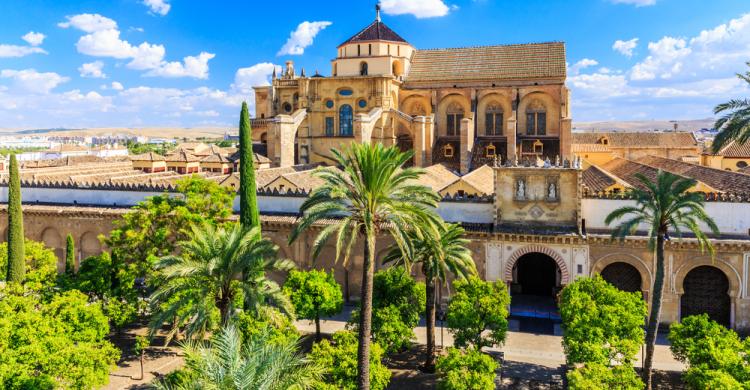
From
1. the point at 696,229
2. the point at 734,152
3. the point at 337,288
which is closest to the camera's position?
the point at 696,229

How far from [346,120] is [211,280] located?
29.2 meters

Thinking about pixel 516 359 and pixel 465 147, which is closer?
pixel 516 359

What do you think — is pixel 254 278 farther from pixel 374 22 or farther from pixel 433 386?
pixel 374 22

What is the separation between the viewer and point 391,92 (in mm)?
44406

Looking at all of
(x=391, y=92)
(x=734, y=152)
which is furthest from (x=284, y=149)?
(x=734, y=152)

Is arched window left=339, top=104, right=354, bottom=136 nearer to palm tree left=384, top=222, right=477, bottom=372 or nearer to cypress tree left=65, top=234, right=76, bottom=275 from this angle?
cypress tree left=65, top=234, right=76, bottom=275

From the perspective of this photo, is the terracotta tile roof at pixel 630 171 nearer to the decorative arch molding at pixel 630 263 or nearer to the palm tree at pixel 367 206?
the decorative arch molding at pixel 630 263

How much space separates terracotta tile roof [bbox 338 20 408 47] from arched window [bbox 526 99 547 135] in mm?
12522

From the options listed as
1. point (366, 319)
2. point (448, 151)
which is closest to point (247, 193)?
point (366, 319)

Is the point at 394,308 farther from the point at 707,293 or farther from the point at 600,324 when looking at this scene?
the point at 707,293

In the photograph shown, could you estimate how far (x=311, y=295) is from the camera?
20000mm

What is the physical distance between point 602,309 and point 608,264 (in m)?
6.62

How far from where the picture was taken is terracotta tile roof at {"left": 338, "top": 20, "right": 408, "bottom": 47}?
4806 centimetres

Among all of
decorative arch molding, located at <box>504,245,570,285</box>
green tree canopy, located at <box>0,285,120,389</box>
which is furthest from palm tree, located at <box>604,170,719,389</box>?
green tree canopy, located at <box>0,285,120,389</box>
